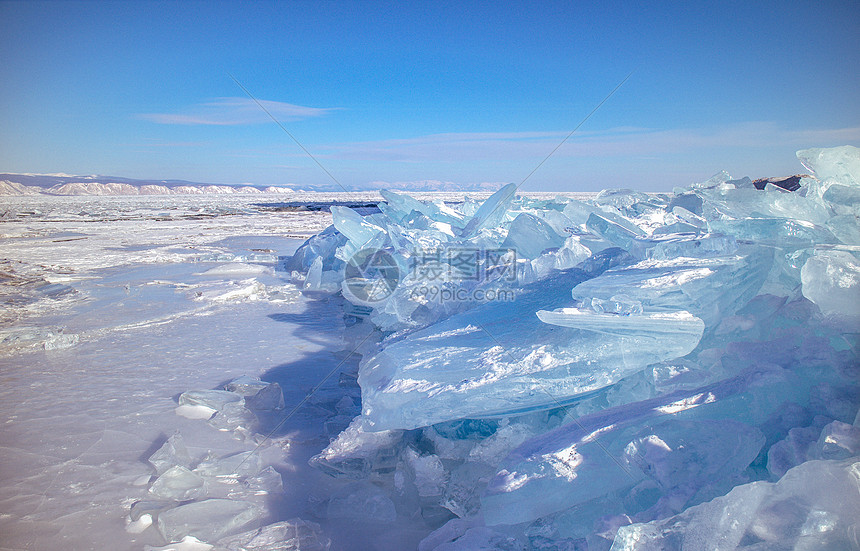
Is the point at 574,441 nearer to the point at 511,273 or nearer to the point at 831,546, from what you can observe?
the point at 831,546

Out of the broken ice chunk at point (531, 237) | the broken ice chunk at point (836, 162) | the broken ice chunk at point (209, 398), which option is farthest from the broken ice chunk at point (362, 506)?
the broken ice chunk at point (836, 162)

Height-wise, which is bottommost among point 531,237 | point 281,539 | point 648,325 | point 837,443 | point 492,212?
point 281,539

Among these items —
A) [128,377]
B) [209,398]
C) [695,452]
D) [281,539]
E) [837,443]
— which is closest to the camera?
[837,443]

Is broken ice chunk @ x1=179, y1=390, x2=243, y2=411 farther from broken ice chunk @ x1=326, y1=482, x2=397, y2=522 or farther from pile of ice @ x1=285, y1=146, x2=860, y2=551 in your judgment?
broken ice chunk @ x1=326, y1=482, x2=397, y2=522

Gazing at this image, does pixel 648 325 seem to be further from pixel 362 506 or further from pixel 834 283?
pixel 362 506

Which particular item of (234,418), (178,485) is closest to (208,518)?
(178,485)

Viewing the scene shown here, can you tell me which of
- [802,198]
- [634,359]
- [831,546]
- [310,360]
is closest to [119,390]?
[310,360]
